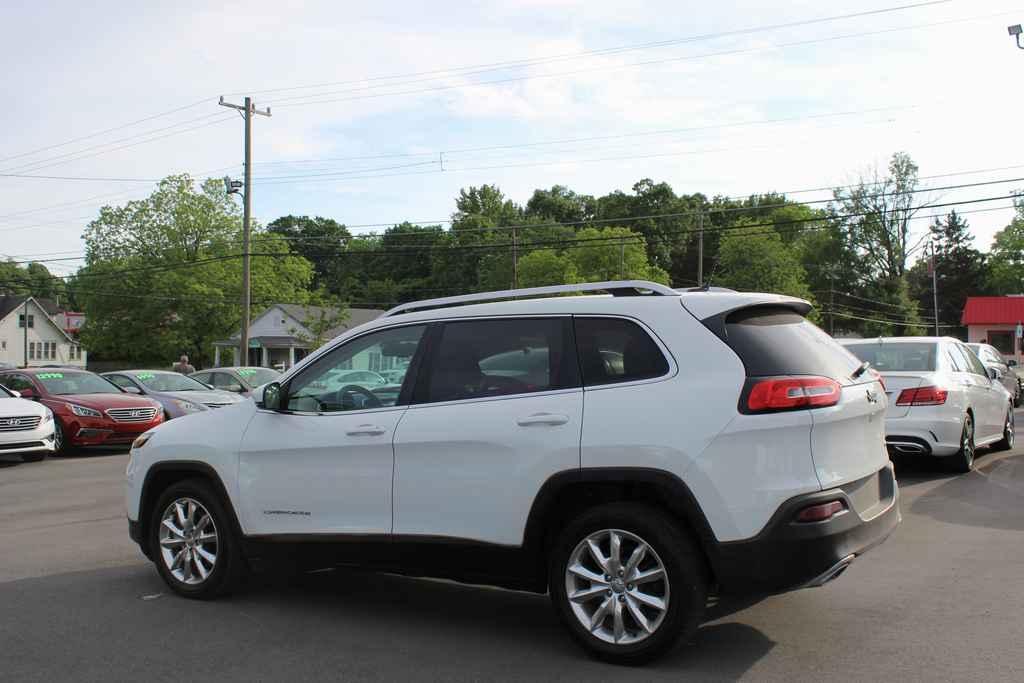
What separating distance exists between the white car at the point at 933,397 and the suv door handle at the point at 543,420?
7128 mm

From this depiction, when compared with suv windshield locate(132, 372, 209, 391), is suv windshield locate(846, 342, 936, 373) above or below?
above

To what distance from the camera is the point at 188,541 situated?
20.8 feet

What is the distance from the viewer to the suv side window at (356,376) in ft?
18.8

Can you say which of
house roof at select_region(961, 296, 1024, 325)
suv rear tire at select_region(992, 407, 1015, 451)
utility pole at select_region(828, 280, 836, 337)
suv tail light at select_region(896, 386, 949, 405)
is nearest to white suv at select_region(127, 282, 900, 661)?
suv tail light at select_region(896, 386, 949, 405)

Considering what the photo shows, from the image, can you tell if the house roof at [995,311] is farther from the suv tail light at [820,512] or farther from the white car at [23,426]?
the suv tail light at [820,512]

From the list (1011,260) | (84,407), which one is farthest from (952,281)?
(84,407)

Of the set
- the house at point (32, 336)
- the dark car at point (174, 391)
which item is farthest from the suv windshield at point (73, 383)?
the house at point (32, 336)

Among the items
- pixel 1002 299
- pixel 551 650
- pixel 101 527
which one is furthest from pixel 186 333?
pixel 551 650

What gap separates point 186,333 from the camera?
6844 centimetres

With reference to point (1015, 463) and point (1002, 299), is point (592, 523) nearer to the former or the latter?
point (1015, 463)

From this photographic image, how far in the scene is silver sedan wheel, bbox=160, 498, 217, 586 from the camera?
6.26 metres

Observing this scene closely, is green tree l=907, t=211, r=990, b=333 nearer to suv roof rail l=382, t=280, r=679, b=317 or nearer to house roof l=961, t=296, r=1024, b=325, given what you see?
house roof l=961, t=296, r=1024, b=325

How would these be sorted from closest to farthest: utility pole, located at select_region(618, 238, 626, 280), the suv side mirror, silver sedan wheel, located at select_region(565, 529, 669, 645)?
silver sedan wheel, located at select_region(565, 529, 669, 645)
the suv side mirror
utility pole, located at select_region(618, 238, 626, 280)

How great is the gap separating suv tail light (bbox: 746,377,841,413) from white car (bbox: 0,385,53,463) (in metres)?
14.1
